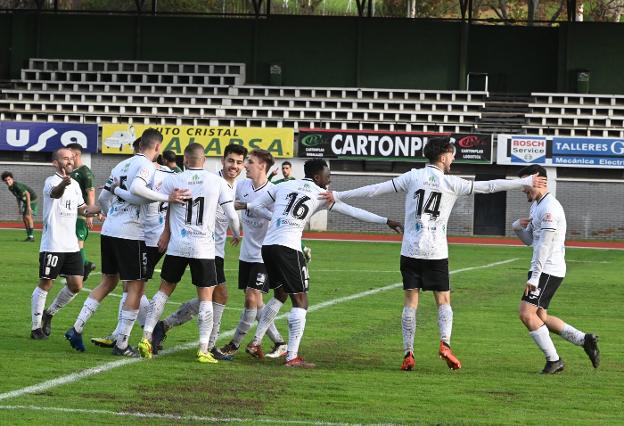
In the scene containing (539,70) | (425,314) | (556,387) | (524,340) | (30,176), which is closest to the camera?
(556,387)

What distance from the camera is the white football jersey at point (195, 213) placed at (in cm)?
1114

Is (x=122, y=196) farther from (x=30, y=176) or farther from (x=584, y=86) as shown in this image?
(x=584, y=86)

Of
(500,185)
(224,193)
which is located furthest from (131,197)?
(500,185)

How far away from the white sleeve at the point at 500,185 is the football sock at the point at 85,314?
407cm

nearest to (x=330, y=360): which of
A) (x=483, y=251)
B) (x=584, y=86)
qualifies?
(x=483, y=251)

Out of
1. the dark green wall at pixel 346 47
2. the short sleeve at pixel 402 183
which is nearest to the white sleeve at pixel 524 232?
the short sleeve at pixel 402 183

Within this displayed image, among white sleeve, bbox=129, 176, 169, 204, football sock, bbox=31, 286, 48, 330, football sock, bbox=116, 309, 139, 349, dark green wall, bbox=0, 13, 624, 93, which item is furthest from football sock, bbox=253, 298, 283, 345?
dark green wall, bbox=0, 13, 624, 93

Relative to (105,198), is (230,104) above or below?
above

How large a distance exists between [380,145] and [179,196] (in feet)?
106

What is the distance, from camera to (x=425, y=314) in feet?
53.7

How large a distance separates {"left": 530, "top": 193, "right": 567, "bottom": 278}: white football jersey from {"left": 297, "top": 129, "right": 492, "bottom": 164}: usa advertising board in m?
31.4

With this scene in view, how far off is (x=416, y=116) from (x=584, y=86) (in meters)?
7.81

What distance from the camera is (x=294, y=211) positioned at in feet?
36.8

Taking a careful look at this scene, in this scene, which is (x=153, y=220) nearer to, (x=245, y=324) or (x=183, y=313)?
(x=183, y=313)
